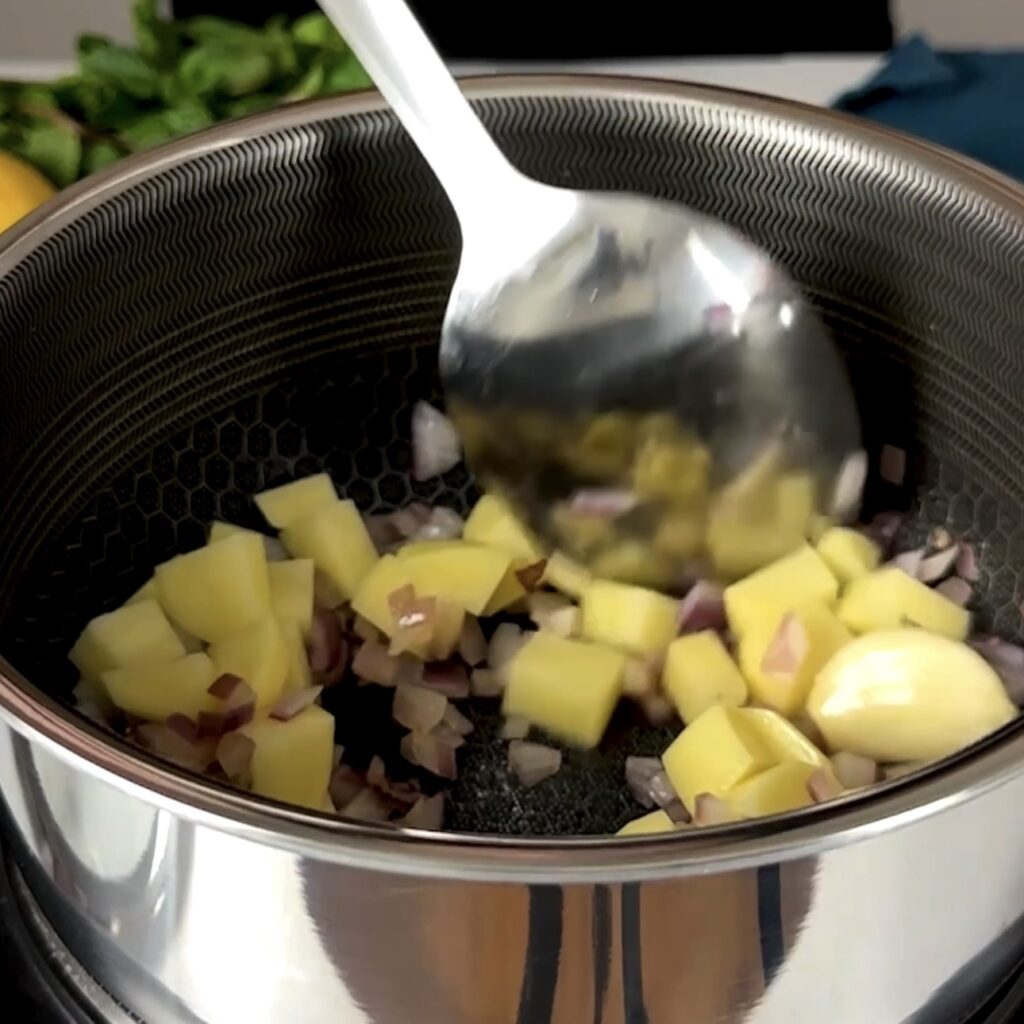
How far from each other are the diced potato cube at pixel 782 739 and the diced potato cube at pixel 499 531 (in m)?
0.16

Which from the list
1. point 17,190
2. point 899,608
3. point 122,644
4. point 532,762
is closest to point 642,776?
point 532,762

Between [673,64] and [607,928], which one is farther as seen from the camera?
[673,64]

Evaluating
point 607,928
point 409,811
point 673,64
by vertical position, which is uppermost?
point 673,64

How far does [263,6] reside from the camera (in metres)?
1.38

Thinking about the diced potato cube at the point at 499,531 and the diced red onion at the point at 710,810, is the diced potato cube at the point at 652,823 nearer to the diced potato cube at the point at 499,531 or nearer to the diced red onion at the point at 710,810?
the diced red onion at the point at 710,810

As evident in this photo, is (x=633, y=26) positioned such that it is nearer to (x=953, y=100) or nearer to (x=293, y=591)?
(x=953, y=100)

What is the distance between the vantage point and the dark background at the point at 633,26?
4.55ft

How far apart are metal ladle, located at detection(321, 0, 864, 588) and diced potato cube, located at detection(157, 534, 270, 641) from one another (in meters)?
0.14

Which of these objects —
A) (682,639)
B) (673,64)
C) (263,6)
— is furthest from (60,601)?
(263,6)

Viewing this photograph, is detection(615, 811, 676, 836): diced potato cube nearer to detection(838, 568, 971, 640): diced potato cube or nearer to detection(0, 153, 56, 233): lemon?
detection(838, 568, 971, 640): diced potato cube

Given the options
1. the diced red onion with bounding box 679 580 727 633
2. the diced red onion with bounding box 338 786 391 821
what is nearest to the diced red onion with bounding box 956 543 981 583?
the diced red onion with bounding box 679 580 727 633

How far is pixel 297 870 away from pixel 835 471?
1.38ft

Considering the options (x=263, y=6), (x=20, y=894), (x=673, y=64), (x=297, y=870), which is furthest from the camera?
(x=263, y=6)

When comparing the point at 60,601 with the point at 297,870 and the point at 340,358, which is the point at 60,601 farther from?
the point at 297,870
